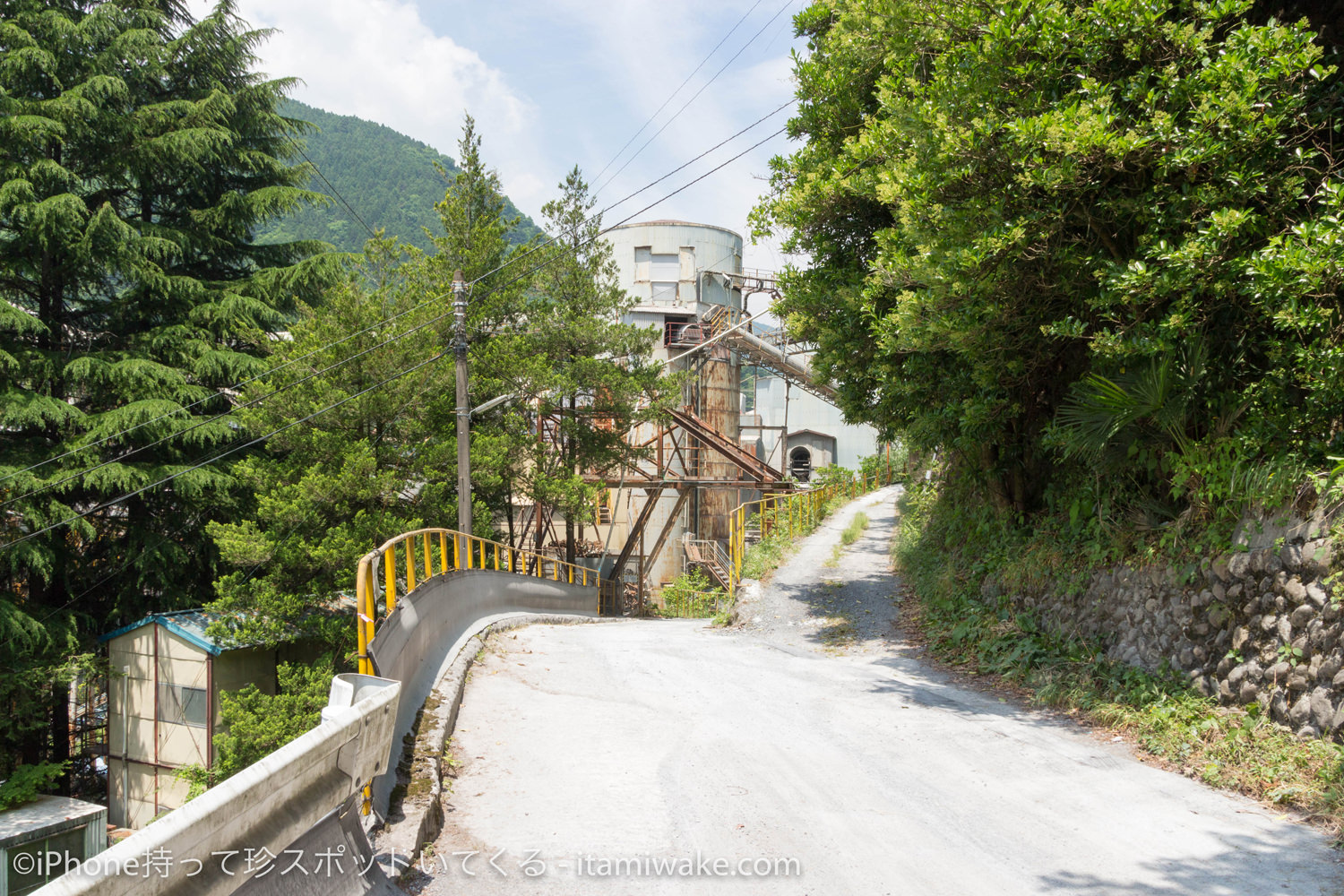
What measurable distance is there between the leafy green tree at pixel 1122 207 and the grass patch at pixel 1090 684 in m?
1.99

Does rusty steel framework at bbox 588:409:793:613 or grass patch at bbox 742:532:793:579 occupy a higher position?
rusty steel framework at bbox 588:409:793:613

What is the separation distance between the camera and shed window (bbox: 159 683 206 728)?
51.9 feet

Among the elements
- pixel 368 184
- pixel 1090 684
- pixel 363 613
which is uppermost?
pixel 368 184

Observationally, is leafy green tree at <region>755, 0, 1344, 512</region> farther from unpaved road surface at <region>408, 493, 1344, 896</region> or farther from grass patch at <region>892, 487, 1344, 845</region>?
unpaved road surface at <region>408, 493, 1344, 896</region>

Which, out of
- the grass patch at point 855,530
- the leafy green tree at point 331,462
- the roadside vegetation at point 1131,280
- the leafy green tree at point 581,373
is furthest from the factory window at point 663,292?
the roadside vegetation at point 1131,280

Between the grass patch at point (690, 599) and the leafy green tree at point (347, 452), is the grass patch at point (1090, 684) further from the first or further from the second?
the grass patch at point (690, 599)

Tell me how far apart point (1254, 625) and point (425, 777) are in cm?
628

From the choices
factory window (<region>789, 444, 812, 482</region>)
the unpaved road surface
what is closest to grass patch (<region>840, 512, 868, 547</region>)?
the unpaved road surface

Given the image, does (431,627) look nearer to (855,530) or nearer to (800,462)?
(855,530)

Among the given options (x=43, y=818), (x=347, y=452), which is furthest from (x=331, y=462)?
(x=43, y=818)

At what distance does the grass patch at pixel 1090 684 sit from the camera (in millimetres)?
5371

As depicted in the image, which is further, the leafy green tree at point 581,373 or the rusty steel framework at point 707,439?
the rusty steel framework at point 707,439

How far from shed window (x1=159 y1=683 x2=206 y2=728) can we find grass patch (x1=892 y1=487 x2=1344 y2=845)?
13.8 meters

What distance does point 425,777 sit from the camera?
5129mm
